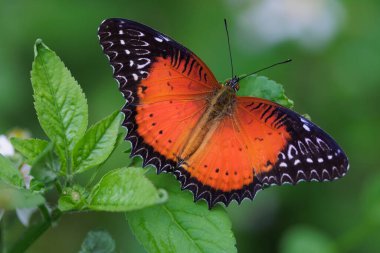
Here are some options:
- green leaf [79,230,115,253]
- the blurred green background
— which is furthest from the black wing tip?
the blurred green background

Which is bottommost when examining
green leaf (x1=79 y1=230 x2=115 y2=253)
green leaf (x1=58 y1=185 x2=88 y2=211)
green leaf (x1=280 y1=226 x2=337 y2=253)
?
green leaf (x1=280 y1=226 x2=337 y2=253)

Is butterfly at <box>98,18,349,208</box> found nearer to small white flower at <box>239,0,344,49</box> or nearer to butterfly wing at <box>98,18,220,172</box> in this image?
butterfly wing at <box>98,18,220,172</box>

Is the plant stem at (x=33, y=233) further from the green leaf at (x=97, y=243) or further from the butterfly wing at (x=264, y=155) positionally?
the butterfly wing at (x=264, y=155)

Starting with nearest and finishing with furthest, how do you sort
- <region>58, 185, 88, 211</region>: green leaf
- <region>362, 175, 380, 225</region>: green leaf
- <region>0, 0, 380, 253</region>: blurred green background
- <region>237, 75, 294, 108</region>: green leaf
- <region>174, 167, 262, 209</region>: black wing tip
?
<region>58, 185, 88, 211</region>: green leaf < <region>174, 167, 262, 209</region>: black wing tip < <region>237, 75, 294, 108</region>: green leaf < <region>362, 175, 380, 225</region>: green leaf < <region>0, 0, 380, 253</region>: blurred green background

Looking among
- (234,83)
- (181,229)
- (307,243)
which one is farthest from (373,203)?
(181,229)

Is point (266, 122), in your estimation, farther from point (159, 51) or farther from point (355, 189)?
point (355, 189)

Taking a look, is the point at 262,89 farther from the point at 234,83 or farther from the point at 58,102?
the point at 58,102

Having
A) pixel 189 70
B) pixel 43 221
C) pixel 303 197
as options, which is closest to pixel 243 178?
pixel 189 70
